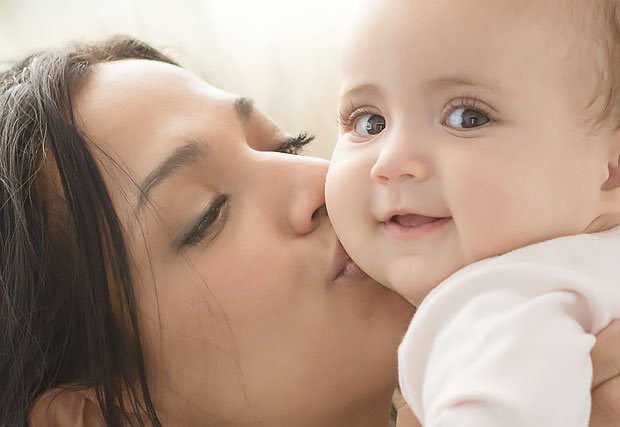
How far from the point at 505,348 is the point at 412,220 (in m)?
0.18

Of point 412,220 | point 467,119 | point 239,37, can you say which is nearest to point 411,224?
point 412,220

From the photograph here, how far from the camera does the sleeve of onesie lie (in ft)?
1.90

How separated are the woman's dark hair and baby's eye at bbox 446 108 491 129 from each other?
16.4 inches

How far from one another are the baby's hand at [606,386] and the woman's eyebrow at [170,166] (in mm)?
484

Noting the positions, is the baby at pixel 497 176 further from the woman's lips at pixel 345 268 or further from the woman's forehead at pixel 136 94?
the woman's forehead at pixel 136 94

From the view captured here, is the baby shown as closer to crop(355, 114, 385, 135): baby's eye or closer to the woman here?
crop(355, 114, 385, 135): baby's eye

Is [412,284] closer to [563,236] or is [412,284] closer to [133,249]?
[563,236]

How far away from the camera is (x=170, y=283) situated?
92 centimetres

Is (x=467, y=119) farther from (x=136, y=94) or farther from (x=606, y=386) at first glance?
(x=136, y=94)

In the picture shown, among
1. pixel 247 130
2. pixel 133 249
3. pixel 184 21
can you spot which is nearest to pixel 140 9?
pixel 184 21

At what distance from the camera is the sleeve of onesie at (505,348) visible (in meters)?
0.58

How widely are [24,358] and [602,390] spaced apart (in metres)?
0.64

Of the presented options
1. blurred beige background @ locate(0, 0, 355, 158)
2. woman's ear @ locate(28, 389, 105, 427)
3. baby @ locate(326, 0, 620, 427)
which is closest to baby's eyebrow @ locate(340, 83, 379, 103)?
baby @ locate(326, 0, 620, 427)

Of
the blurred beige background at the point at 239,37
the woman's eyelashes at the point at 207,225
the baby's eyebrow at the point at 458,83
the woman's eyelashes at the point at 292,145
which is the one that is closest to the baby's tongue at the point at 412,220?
the baby's eyebrow at the point at 458,83
